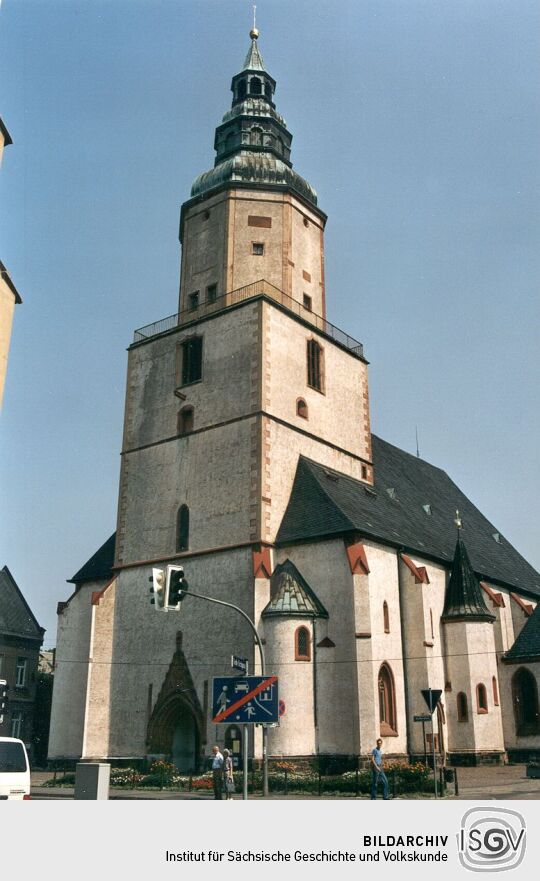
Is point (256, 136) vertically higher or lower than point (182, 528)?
higher

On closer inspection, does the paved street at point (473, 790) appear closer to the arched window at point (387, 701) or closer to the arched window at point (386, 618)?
the arched window at point (387, 701)

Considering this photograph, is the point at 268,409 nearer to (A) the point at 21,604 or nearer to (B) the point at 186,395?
(B) the point at 186,395

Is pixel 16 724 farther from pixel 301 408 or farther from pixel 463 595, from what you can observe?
pixel 463 595

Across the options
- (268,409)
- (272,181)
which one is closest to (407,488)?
(268,409)

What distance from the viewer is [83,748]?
104 ft

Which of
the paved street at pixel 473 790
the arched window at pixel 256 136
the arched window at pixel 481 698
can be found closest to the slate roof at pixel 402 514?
the arched window at pixel 481 698

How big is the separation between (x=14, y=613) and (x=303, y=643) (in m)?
28.5

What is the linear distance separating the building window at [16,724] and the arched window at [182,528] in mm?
Answer: 21032

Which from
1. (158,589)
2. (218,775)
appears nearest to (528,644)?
(218,775)

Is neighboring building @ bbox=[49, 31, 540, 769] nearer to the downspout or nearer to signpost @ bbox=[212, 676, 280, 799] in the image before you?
the downspout

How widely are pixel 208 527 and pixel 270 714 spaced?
51.3ft

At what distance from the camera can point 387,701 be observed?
29672 millimetres
